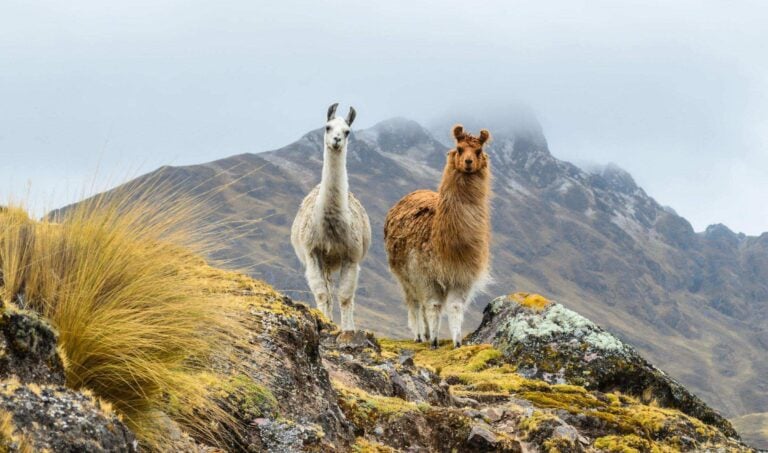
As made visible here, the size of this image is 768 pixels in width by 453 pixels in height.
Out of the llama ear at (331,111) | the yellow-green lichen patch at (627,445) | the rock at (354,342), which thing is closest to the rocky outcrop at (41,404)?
the yellow-green lichen patch at (627,445)

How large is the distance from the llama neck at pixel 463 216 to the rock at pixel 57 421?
12108mm

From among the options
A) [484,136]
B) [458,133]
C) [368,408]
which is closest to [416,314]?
[458,133]

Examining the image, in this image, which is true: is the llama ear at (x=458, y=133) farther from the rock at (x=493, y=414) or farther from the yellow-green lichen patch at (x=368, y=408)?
the yellow-green lichen patch at (x=368, y=408)

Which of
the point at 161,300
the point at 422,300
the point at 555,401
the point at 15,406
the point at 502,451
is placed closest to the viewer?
the point at 15,406

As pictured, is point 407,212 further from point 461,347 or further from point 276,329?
point 276,329

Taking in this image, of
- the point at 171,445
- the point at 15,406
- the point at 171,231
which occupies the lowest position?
the point at 171,445

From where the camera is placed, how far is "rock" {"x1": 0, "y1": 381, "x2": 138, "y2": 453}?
3.04 m

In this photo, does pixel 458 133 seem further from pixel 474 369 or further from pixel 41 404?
pixel 41 404

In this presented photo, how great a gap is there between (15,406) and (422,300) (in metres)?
13.2

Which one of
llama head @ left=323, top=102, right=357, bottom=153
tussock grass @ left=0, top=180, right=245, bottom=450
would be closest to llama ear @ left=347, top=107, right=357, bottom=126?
llama head @ left=323, top=102, right=357, bottom=153

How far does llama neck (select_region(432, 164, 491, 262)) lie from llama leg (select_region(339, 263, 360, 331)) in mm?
2177

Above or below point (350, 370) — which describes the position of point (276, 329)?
above

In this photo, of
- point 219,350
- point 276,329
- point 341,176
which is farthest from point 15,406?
point 341,176

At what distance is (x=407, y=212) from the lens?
672 inches
